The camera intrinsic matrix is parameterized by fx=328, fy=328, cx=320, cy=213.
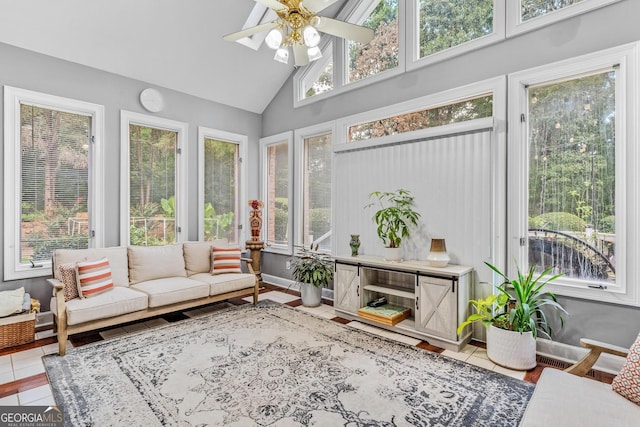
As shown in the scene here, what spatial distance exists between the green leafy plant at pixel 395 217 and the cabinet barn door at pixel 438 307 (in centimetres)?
62

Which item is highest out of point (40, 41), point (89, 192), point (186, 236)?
point (40, 41)

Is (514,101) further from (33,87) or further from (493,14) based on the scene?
(33,87)

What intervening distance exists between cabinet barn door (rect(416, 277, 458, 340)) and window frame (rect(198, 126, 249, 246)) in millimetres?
3371

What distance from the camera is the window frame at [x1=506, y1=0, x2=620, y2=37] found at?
2.75m

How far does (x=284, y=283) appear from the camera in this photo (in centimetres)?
545

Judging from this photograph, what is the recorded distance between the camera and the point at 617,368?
8.54 feet

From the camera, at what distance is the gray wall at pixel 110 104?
354 cm

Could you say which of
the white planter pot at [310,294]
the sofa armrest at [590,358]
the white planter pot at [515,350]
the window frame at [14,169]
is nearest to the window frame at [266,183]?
the white planter pot at [310,294]

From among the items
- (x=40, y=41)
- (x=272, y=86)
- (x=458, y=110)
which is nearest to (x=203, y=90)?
(x=272, y=86)

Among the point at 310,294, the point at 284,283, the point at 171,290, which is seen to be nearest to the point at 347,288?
the point at 310,294

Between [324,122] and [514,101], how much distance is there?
2.50 meters

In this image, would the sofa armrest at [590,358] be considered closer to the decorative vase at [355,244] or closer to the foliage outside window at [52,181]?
the decorative vase at [355,244]

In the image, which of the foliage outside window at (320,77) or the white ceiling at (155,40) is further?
the foliage outside window at (320,77)

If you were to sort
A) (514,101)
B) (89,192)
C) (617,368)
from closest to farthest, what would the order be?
(617,368) → (514,101) → (89,192)
